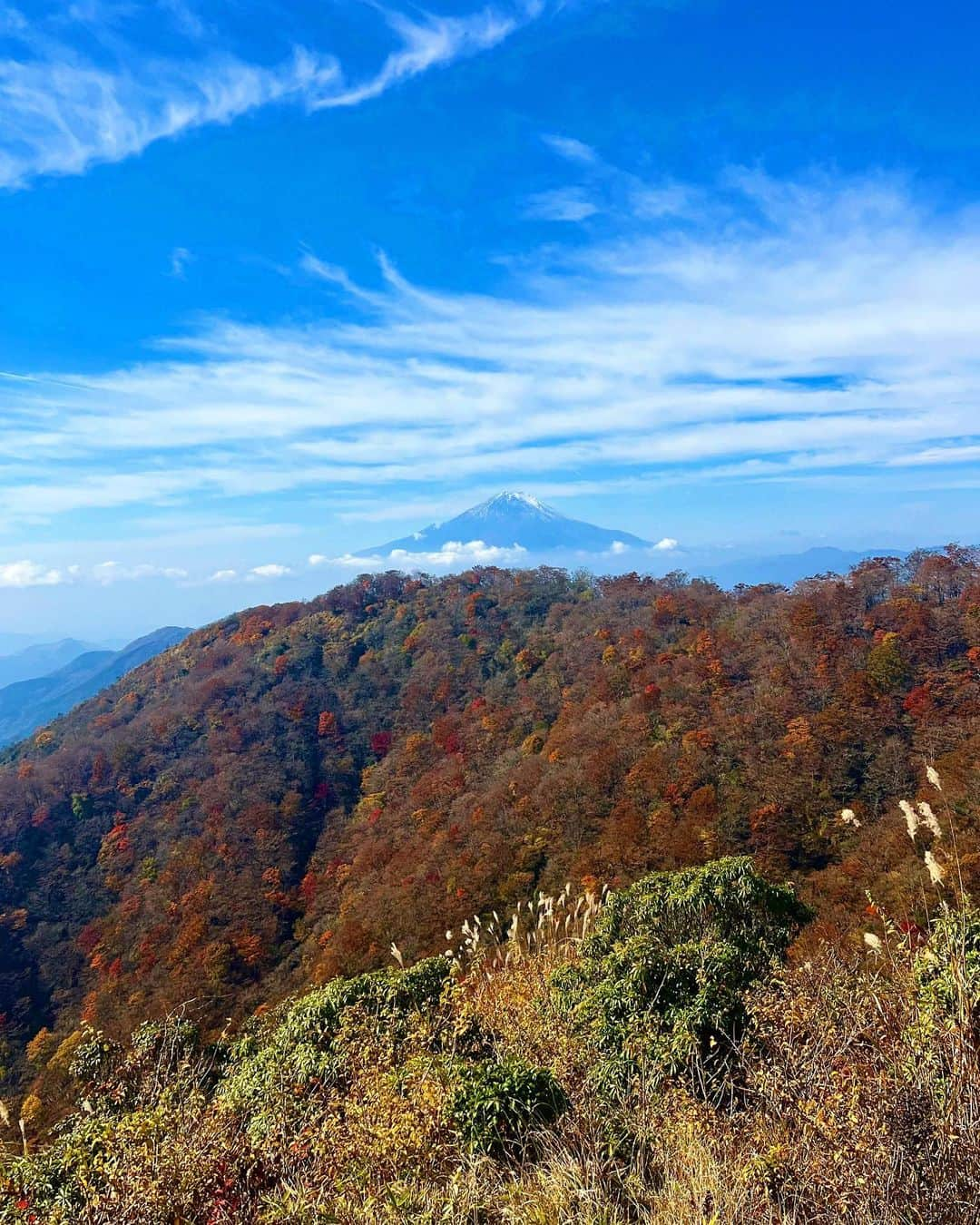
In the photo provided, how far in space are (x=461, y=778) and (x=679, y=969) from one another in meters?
29.4

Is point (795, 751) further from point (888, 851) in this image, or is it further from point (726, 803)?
point (888, 851)

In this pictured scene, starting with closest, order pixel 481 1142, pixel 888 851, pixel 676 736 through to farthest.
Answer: pixel 481 1142, pixel 888 851, pixel 676 736

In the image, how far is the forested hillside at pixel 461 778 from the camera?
23328 mm

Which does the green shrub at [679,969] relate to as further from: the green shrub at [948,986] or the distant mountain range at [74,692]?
the distant mountain range at [74,692]

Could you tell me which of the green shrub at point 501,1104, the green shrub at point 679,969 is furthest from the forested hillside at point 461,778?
the green shrub at point 501,1104

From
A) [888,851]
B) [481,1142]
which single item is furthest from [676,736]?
[481,1142]

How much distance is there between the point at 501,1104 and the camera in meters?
5.69

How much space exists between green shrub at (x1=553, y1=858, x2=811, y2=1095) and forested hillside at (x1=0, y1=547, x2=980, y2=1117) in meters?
4.56

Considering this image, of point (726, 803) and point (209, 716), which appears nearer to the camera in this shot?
point (726, 803)

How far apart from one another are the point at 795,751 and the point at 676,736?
16.2 feet

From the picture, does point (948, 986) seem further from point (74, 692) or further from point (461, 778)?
point (74, 692)

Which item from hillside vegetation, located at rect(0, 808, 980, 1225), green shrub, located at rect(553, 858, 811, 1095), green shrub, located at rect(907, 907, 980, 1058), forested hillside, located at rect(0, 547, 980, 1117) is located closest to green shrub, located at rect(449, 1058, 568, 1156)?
hillside vegetation, located at rect(0, 808, 980, 1225)

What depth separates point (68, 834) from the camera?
131ft

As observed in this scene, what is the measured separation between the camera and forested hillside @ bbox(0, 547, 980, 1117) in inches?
918
